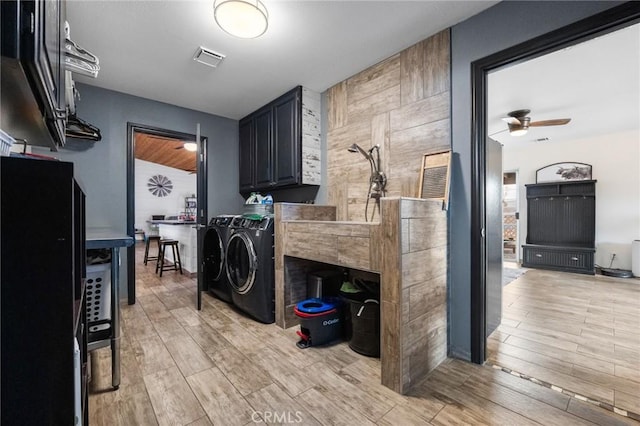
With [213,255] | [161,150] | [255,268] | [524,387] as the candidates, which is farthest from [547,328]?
[161,150]

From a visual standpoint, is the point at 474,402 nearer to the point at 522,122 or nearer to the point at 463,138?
the point at 463,138

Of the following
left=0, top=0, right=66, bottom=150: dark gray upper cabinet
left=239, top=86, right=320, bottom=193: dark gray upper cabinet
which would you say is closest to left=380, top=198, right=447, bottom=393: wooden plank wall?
left=0, top=0, right=66, bottom=150: dark gray upper cabinet

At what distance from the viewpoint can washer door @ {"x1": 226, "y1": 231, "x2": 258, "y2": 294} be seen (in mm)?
2551

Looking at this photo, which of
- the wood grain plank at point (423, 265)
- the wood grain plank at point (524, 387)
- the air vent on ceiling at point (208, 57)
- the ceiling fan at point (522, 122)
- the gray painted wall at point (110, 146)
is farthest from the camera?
the ceiling fan at point (522, 122)

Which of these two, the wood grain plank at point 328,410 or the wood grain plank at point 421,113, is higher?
the wood grain plank at point 421,113

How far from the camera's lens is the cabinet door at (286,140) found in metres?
3.00

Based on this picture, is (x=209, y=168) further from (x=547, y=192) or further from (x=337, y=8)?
(x=547, y=192)

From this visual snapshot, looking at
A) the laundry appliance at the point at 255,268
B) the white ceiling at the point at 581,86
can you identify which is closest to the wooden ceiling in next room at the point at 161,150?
the laundry appliance at the point at 255,268

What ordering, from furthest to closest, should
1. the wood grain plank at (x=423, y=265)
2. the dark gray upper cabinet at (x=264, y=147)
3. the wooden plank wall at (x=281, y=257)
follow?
the dark gray upper cabinet at (x=264, y=147) < the wooden plank wall at (x=281, y=257) < the wood grain plank at (x=423, y=265)

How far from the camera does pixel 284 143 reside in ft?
10.4

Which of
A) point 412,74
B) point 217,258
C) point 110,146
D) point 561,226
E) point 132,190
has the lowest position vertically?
point 217,258

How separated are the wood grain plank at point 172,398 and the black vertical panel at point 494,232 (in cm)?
216

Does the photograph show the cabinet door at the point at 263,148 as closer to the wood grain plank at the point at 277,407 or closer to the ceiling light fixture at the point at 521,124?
the wood grain plank at the point at 277,407

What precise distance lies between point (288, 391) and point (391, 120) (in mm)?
2183
